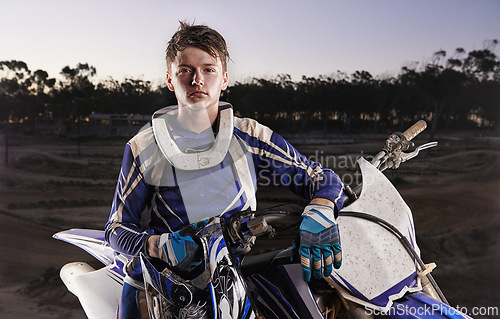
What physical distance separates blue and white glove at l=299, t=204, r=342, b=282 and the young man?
0.11ft

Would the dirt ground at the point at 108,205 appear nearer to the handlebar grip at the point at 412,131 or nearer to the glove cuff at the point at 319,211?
the handlebar grip at the point at 412,131

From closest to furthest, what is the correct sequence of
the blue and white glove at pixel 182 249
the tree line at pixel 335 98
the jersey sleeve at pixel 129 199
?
the blue and white glove at pixel 182 249, the jersey sleeve at pixel 129 199, the tree line at pixel 335 98

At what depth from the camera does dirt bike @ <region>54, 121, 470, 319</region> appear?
0.57m

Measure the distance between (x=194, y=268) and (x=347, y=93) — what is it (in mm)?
2082

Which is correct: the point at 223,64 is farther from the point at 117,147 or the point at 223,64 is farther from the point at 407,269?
the point at 117,147

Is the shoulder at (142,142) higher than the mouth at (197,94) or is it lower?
lower

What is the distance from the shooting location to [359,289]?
2.04 feet

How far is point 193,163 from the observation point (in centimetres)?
68

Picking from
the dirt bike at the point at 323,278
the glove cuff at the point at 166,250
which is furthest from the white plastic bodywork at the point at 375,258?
the glove cuff at the point at 166,250

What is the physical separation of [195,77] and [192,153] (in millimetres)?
127

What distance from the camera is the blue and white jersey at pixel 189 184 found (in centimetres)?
67

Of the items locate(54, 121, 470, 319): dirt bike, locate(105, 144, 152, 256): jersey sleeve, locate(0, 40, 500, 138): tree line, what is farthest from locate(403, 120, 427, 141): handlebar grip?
locate(0, 40, 500, 138): tree line

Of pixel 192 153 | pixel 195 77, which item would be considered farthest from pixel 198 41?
pixel 192 153

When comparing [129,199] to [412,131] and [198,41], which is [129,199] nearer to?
[198,41]
